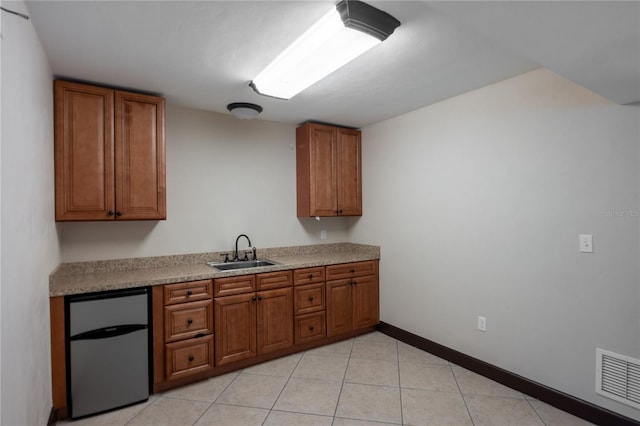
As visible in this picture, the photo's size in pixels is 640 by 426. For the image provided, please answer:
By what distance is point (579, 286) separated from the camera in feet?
7.36

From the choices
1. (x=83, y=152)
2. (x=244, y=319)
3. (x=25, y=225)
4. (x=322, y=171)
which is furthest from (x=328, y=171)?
(x=25, y=225)

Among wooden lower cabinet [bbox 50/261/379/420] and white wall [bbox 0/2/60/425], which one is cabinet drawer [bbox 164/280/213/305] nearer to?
wooden lower cabinet [bbox 50/261/379/420]

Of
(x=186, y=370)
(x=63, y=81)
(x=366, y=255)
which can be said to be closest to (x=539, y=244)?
(x=366, y=255)

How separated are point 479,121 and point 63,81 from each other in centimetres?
334

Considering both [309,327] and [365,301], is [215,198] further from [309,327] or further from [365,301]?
[365,301]

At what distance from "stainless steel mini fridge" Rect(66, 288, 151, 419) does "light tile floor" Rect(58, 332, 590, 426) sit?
120 millimetres

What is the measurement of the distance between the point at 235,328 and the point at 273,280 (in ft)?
1.75

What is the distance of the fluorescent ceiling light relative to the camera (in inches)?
66.4

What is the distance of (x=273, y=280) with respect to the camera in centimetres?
310

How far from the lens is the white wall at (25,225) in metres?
1.33

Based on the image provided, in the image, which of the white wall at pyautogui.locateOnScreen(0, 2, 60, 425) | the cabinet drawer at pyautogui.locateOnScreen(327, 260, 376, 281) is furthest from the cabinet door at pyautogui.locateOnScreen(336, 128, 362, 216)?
the white wall at pyautogui.locateOnScreen(0, 2, 60, 425)

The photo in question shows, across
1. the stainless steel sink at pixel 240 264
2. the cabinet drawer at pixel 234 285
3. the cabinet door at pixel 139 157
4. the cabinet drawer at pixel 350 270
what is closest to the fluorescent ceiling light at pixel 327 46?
the cabinet door at pixel 139 157

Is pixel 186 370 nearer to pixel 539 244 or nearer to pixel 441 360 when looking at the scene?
pixel 441 360

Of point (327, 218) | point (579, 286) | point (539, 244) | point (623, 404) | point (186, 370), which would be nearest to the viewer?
point (623, 404)
